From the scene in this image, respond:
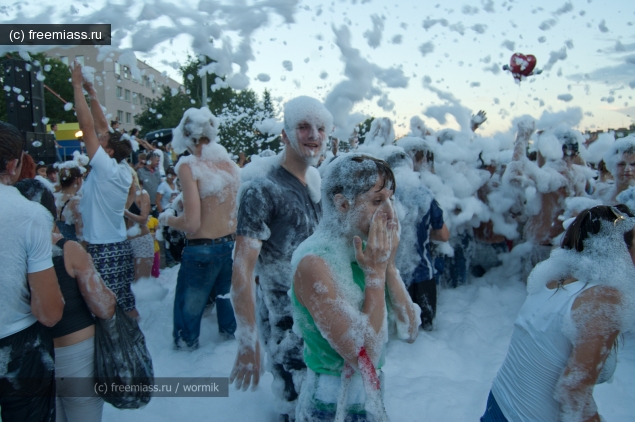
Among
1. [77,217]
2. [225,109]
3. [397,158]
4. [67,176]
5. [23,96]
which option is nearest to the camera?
[397,158]

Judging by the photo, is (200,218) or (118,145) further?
(118,145)

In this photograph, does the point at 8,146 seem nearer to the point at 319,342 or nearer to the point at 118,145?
the point at 319,342

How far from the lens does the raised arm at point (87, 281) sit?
1.75 m

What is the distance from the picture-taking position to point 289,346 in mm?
2191

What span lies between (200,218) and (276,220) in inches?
51.8

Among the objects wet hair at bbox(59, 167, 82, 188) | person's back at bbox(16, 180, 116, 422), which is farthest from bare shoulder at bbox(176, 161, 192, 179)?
wet hair at bbox(59, 167, 82, 188)

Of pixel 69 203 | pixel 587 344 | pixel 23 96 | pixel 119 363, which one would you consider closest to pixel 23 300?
pixel 119 363

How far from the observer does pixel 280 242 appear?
7.18 feet

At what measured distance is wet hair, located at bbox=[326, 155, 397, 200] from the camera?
1.41m

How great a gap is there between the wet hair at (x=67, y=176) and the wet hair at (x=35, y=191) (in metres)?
2.28

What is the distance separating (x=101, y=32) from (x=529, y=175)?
4.09 metres

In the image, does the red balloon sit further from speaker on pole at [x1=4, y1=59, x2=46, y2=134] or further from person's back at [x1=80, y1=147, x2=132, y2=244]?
speaker on pole at [x1=4, y1=59, x2=46, y2=134]

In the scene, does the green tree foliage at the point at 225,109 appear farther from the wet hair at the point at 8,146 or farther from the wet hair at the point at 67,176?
the wet hair at the point at 8,146

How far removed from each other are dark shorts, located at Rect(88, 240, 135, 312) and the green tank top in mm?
2390
